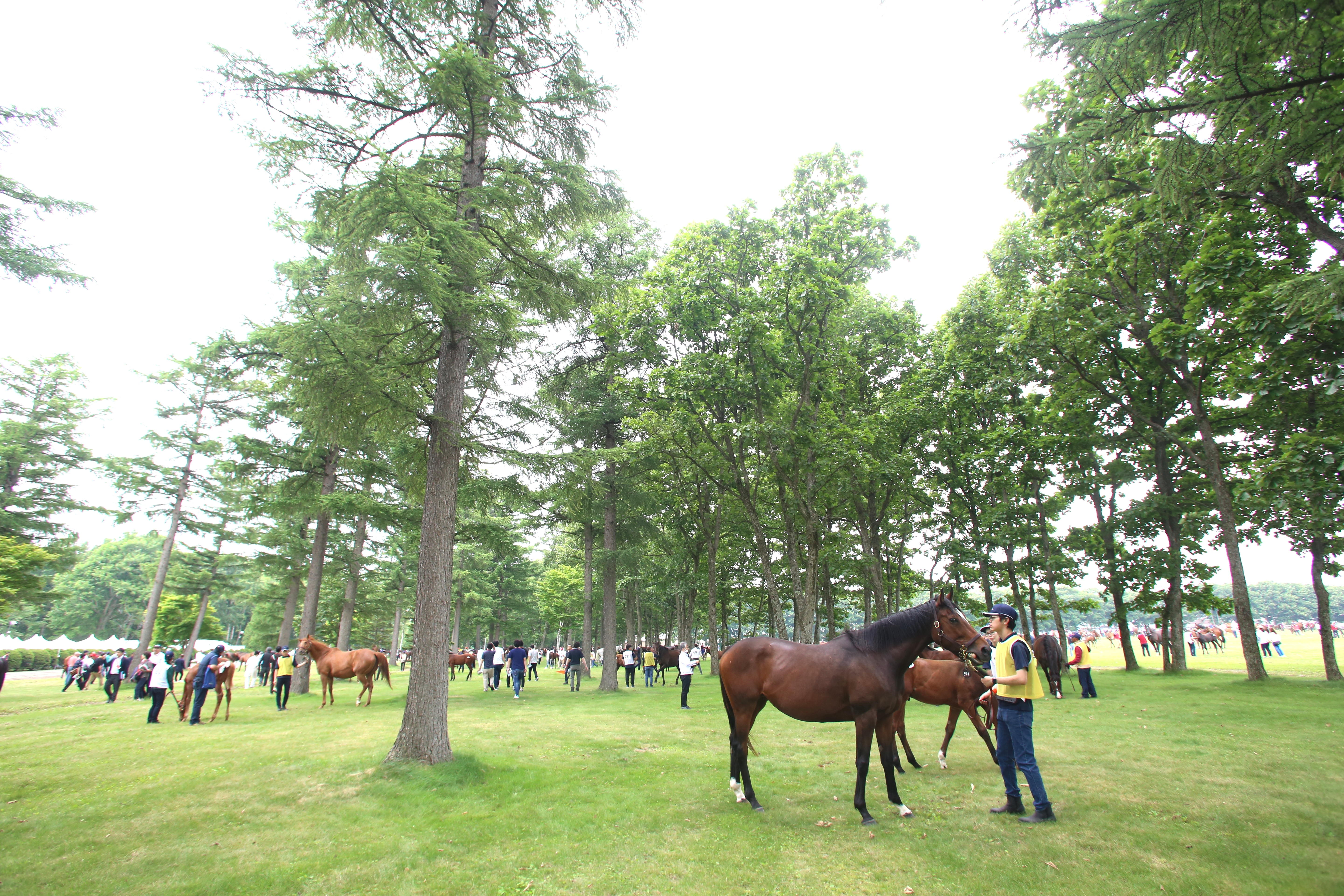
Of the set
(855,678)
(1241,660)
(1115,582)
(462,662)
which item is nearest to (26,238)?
(855,678)

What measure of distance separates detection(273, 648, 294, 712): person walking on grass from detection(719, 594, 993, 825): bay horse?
48.6ft

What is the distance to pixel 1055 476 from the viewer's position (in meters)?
24.7

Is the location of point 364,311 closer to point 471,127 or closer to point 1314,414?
point 471,127

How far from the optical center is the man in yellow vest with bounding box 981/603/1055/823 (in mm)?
5832

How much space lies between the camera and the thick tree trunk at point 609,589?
22.2 metres

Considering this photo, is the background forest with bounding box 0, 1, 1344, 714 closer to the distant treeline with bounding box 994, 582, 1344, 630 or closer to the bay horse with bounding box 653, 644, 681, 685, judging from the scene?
the bay horse with bounding box 653, 644, 681, 685

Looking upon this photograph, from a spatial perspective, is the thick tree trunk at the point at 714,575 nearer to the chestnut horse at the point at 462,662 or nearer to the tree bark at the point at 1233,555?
the chestnut horse at the point at 462,662

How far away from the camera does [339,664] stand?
17.3 meters

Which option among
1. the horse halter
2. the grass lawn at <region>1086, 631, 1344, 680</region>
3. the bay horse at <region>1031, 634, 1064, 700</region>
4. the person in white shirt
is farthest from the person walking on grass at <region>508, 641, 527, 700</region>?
the grass lawn at <region>1086, 631, 1344, 680</region>

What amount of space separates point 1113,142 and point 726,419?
13.3 m

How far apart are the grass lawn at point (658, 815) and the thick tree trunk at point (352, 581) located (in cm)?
1181

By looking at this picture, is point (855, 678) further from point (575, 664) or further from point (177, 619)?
point (177, 619)

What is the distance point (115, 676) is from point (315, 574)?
6489 millimetres

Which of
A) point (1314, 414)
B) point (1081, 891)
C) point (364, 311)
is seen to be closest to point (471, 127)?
point (364, 311)
